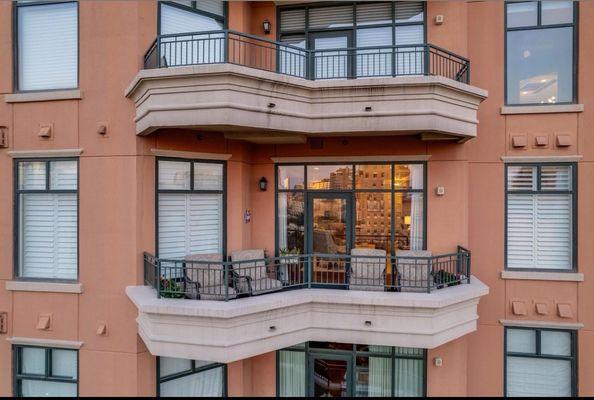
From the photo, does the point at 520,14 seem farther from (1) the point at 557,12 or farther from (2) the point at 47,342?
(2) the point at 47,342

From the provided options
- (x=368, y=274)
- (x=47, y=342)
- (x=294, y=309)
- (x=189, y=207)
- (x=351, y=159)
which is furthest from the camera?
(x=351, y=159)

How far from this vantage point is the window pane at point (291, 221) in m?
7.76

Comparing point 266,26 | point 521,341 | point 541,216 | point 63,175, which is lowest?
point 521,341

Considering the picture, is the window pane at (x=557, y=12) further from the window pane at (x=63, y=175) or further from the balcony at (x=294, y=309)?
the window pane at (x=63, y=175)

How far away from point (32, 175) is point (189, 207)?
10.2ft

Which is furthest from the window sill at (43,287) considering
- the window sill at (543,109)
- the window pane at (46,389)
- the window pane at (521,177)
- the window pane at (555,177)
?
the window pane at (555,177)

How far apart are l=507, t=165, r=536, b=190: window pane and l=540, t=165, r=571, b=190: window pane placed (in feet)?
0.55

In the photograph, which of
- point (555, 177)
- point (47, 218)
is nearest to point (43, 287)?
point (47, 218)

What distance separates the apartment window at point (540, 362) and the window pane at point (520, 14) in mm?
6604

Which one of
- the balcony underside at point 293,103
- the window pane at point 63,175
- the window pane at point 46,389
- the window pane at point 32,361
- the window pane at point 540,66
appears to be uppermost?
the window pane at point 540,66

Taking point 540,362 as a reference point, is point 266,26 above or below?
above

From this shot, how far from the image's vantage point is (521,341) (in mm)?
7312

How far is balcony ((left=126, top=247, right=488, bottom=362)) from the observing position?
541cm

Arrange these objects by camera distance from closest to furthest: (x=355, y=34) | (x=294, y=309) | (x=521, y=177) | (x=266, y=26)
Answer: (x=294, y=309), (x=521, y=177), (x=355, y=34), (x=266, y=26)
